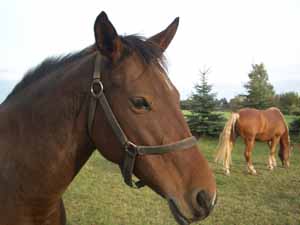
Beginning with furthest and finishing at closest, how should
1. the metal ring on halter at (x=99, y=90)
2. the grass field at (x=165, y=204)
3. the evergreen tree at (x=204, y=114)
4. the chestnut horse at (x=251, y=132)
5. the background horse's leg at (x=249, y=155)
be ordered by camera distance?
the evergreen tree at (x=204, y=114) → the chestnut horse at (x=251, y=132) → the background horse's leg at (x=249, y=155) → the grass field at (x=165, y=204) → the metal ring on halter at (x=99, y=90)

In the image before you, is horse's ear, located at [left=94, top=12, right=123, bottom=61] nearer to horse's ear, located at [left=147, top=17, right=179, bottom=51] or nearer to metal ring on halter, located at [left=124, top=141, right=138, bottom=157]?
horse's ear, located at [left=147, top=17, right=179, bottom=51]

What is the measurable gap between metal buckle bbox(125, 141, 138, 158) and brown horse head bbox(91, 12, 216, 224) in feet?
0.08

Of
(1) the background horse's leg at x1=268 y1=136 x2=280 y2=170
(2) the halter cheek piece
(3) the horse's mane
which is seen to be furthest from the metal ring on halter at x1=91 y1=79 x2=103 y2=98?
(1) the background horse's leg at x1=268 y1=136 x2=280 y2=170

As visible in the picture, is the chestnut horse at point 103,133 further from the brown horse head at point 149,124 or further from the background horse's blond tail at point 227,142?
the background horse's blond tail at point 227,142

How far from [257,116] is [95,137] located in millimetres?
9027

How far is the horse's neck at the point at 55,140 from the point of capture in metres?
1.65

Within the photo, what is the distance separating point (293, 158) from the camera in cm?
1218

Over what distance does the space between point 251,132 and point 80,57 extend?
8525 mm

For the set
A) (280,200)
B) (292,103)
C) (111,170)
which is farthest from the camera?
(292,103)

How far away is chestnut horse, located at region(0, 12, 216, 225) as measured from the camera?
150cm

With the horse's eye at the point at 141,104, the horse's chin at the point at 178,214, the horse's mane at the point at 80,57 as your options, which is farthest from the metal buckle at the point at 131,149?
the horse's mane at the point at 80,57

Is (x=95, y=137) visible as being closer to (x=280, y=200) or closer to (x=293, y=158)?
(x=280, y=200)

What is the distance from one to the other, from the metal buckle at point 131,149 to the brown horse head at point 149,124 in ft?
0.08

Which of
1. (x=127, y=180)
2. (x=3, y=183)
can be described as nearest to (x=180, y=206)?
(x=127, y=180)
